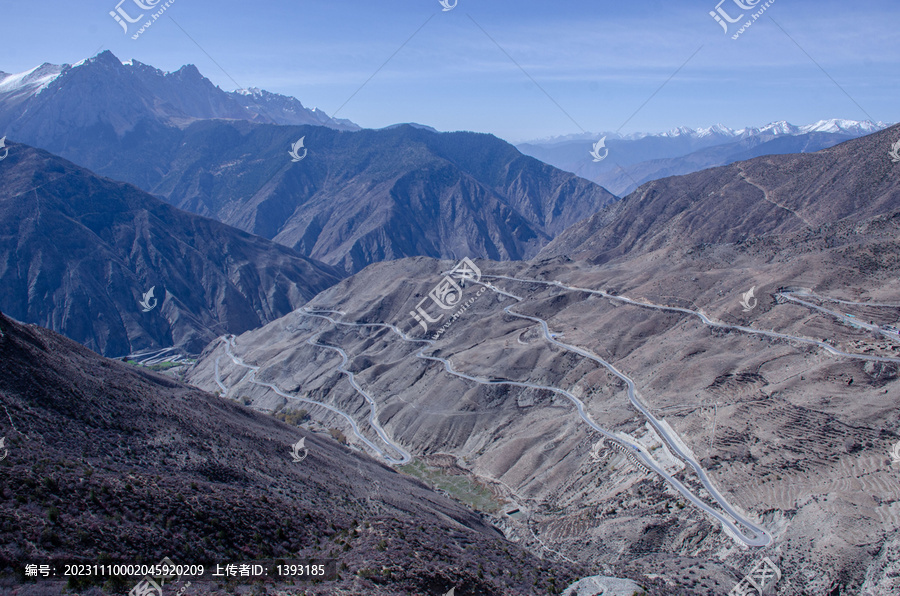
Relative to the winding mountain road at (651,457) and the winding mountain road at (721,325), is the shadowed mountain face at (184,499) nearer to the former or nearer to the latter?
the winding mountain road at (651,457)

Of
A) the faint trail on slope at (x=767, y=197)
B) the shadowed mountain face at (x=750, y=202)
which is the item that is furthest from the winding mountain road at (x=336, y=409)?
the faint trail on slope at (x=767, y=197)

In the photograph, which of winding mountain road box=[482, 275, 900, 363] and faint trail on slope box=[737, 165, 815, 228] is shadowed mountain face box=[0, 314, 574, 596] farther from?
faint trail on slope box=[737, 165, 815, 228]

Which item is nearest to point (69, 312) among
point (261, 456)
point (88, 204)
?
point (88, 204)

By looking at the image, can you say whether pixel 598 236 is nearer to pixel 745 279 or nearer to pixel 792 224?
pixel 792 224
